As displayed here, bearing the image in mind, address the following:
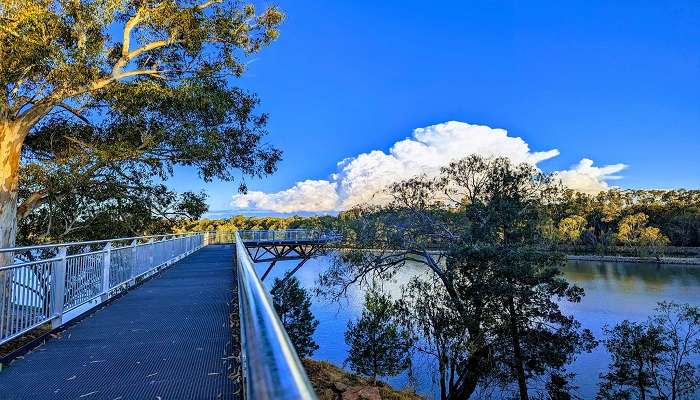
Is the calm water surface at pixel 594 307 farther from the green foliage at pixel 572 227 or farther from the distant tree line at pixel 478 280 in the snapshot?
the green foliage at pixel 572 227

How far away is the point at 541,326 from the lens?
12211 mm

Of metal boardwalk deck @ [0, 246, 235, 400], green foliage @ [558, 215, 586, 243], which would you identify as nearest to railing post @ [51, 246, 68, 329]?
metal boardwalk deck @ [0, 246, 235, 400]

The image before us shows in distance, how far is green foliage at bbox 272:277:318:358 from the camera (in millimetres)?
16406

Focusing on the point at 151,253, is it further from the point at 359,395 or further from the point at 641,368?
the point at 641,368

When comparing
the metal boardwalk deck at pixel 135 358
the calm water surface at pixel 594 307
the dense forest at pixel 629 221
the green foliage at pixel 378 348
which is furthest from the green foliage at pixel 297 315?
the dense forest at pixel 629 221

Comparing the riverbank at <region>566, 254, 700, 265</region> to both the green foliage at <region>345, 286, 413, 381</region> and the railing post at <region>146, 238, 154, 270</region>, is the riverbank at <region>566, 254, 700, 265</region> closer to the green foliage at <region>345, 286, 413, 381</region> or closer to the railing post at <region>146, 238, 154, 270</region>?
the green foliage at <region>345, 286, 413, 381</region>

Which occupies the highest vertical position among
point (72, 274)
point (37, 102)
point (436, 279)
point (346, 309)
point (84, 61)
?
point (84, 61)

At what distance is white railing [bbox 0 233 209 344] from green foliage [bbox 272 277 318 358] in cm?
928

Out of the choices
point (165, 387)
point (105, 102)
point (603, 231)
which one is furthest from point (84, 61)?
point (603, 231)

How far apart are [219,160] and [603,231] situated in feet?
235

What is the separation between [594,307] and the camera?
25.1m

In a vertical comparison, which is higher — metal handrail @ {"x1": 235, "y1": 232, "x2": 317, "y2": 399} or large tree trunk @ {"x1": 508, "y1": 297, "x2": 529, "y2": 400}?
metal handrail @ {"x1": 235, "y1": 232, "x2": 317, "y2": 399}

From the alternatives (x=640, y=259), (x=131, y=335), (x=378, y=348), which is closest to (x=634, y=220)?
(x=640, y=259)

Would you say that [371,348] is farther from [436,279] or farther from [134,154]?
[134,154]
